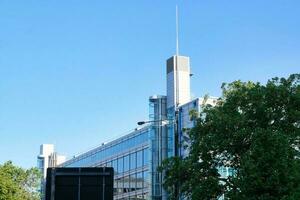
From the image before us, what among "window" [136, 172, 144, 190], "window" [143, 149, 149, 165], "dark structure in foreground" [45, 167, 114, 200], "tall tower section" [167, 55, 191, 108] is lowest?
"dark structure in foreground" [45, 167, 114, 200]

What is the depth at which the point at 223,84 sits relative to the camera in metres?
37.6

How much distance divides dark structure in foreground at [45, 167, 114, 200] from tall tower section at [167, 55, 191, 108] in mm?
69143

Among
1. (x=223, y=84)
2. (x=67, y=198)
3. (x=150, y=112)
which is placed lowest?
(x=67, y=198)

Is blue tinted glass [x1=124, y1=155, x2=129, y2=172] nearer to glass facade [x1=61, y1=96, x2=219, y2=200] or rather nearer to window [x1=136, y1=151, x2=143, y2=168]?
glass facade [x1=61, y1=96, x2=219, y2=200]

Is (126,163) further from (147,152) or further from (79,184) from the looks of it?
(79,184)

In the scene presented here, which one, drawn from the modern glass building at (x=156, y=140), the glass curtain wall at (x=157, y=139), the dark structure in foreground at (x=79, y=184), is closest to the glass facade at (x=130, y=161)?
the modern glass building at (x=156, y=140)

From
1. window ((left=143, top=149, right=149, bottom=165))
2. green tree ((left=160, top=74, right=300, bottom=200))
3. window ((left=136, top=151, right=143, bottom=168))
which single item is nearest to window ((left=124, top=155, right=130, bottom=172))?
window ((left=136, top=151, right=143, bottom=168))

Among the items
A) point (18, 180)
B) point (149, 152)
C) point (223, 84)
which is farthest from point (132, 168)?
point (223, 84)

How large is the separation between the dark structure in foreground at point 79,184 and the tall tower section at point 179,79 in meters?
69.1

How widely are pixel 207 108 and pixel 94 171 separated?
73.6ft

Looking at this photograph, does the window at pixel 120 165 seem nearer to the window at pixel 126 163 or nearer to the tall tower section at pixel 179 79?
the window at pixel 126 163

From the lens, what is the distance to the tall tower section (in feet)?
277

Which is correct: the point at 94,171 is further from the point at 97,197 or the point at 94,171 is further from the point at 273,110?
the point at 273,110

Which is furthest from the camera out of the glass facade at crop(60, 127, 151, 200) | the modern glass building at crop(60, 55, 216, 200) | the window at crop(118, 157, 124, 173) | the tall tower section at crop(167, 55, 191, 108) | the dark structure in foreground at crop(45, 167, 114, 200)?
the window at crop(118, 157, 124, 173)
